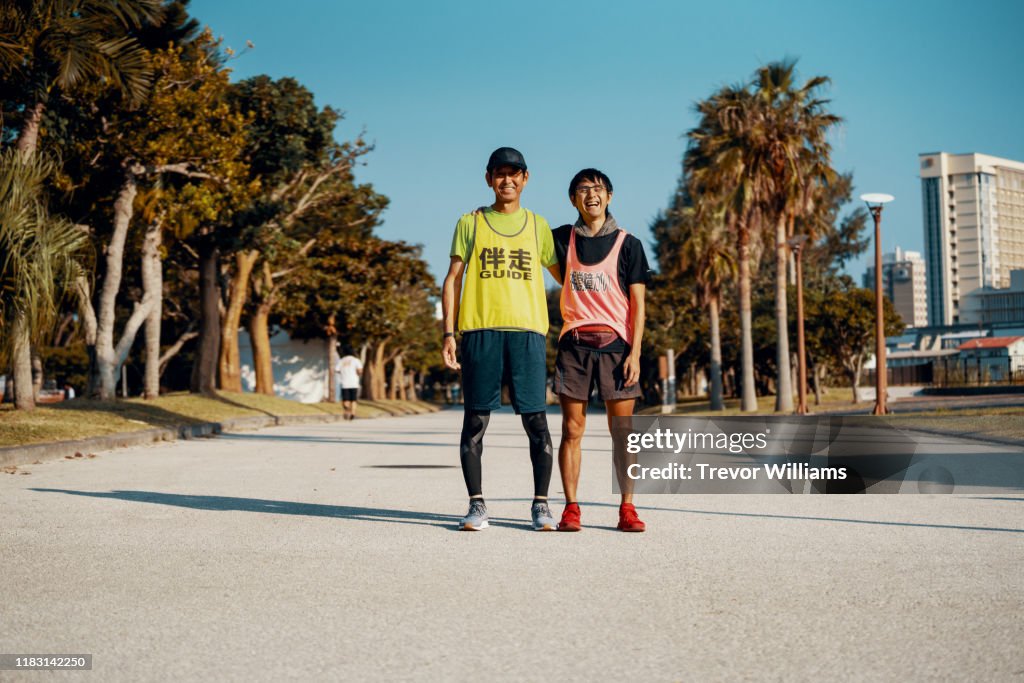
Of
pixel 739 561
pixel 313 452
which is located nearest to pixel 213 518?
pixel 739 561

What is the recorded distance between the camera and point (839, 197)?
66562 millimetres

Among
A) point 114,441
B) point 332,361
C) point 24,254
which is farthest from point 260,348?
point 24,254

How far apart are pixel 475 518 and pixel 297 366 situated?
55655 millimetres

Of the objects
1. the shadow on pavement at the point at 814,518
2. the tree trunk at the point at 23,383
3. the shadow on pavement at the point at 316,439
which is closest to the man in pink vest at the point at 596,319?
the shadow on pavement at the point at 814,518

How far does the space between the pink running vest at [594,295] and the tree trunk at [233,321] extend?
27.5 meters

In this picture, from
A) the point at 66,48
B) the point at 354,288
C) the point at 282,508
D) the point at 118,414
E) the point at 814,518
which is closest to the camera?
the point at 814,518

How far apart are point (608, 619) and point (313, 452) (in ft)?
37.8

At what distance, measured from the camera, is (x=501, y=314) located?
6.59 metres

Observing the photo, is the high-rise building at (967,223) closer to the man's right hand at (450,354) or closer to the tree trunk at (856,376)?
the tree trunk at (856,376)

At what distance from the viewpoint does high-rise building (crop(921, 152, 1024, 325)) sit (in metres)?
184

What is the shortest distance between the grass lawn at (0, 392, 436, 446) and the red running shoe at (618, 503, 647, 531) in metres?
8.85

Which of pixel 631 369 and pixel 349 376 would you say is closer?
pixel 631 369

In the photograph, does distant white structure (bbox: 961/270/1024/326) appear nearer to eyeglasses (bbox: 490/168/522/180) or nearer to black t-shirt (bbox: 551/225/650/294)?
black t-shirt (bbox: 551/225/650/294)

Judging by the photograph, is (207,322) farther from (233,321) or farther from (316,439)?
(316,439)
